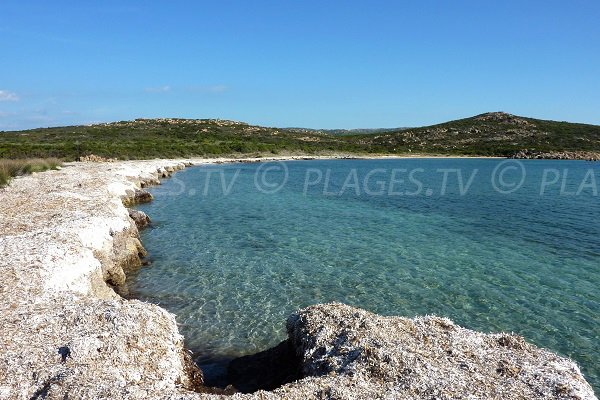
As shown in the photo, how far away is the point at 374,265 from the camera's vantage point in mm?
19719

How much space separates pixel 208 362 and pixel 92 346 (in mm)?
3518

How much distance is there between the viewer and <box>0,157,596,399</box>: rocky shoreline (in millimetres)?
7871

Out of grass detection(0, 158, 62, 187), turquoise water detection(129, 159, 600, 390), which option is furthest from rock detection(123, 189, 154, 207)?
grass detection(0, 158, 62, 187)

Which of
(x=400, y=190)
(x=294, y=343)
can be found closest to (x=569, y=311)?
(x=294, y=343)

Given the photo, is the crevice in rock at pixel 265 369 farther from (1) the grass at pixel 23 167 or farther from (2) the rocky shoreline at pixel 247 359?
(1) the grass at pixel 23 167

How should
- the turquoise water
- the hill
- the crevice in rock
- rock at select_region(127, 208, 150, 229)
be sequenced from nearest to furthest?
1. the crevice in rock
2. the turquoise water
3. rock at select_region(127, 208, 150, 229)
4. the hill

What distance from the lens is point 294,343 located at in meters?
10.4

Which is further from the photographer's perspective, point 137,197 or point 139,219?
point 137,197

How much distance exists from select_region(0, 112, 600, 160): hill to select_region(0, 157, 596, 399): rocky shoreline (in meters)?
61.2

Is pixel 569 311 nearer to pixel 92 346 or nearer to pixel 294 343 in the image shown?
pixel 294 343

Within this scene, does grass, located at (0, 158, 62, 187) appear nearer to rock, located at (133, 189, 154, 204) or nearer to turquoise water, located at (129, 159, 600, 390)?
rock, located at (133, 189, 154, 204)

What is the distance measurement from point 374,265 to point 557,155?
108948 millimetres

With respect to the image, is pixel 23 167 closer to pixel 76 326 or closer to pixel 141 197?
pixel 141 197
